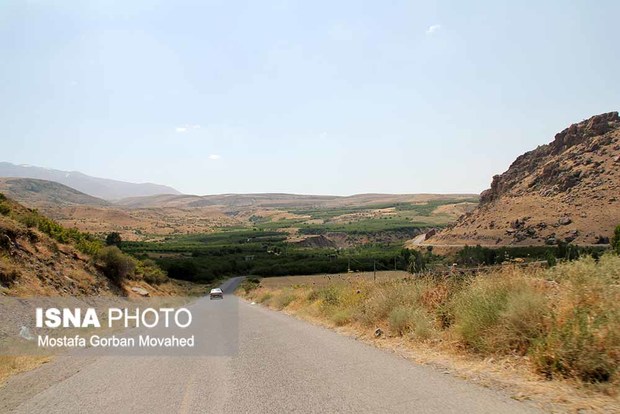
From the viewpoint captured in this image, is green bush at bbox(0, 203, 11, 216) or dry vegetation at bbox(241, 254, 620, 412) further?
green bush at bbox(0, 203, 11, 216)

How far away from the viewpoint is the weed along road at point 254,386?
6562 mm

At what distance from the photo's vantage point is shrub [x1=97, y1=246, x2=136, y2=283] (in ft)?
108

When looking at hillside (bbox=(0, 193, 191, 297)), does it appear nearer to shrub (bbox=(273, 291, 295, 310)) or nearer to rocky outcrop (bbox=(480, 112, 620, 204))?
shrub (bbox=(273, 291, 295, 310))

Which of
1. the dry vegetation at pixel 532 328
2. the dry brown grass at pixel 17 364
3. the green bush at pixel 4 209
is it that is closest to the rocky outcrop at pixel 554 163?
the green bush at pixel 4 209

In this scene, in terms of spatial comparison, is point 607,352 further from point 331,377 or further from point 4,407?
point 4,407

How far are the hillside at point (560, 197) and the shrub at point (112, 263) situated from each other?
239 feet

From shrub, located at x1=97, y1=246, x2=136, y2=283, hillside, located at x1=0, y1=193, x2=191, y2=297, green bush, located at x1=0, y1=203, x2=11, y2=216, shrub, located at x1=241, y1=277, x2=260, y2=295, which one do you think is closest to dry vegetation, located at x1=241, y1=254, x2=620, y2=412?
hillside, located at x1=0, y1=193, x2=191, y2=297

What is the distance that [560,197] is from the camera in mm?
100875

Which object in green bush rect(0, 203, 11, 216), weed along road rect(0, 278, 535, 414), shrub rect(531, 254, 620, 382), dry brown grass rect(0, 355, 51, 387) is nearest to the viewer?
Result: weed along road rect(0, 278, 535, 414)

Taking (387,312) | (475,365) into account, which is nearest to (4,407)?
(475,365)

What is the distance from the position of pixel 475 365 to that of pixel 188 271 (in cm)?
9112

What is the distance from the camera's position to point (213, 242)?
564 feet

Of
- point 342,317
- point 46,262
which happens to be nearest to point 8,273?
point 46,262

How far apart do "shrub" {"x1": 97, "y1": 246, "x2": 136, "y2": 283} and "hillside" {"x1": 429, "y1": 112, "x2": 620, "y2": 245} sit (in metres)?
72.7
